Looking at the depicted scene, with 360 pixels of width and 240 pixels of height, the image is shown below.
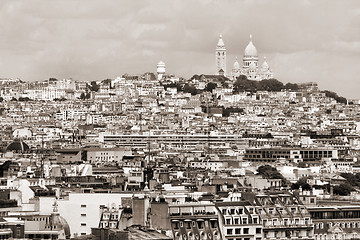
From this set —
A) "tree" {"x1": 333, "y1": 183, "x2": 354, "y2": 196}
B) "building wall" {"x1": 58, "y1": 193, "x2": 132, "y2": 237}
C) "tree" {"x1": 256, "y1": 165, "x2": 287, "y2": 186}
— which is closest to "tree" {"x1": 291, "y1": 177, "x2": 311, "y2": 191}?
"tree" {"x1": 256, "y1": 165, "x2": 287, "y2": 186}

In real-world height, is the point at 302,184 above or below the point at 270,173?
below

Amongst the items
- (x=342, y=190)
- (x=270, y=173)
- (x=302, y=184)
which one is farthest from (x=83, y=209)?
(x=270, y=173)

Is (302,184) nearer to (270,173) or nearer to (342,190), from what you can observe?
(342,190)

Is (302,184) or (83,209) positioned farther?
(302,184)

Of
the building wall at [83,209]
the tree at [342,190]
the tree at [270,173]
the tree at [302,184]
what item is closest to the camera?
the building wall at [83,209]

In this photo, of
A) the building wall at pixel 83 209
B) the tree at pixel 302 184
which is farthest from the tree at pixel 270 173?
the building wall at pixel 83 209

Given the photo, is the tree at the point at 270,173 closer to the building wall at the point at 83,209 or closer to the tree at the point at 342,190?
the tree at the point at 342,190

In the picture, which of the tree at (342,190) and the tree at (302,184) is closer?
the tree at (342,190)

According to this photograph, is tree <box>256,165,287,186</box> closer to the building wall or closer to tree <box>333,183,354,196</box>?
tree <box>333,183,354,196</box>

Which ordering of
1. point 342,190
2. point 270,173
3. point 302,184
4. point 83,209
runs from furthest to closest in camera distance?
point 270,173
point 302,184
point 342,190
point 83,209

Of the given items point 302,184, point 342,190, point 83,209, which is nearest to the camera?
point 83,209

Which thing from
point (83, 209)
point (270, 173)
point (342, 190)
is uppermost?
point (270, 173)
